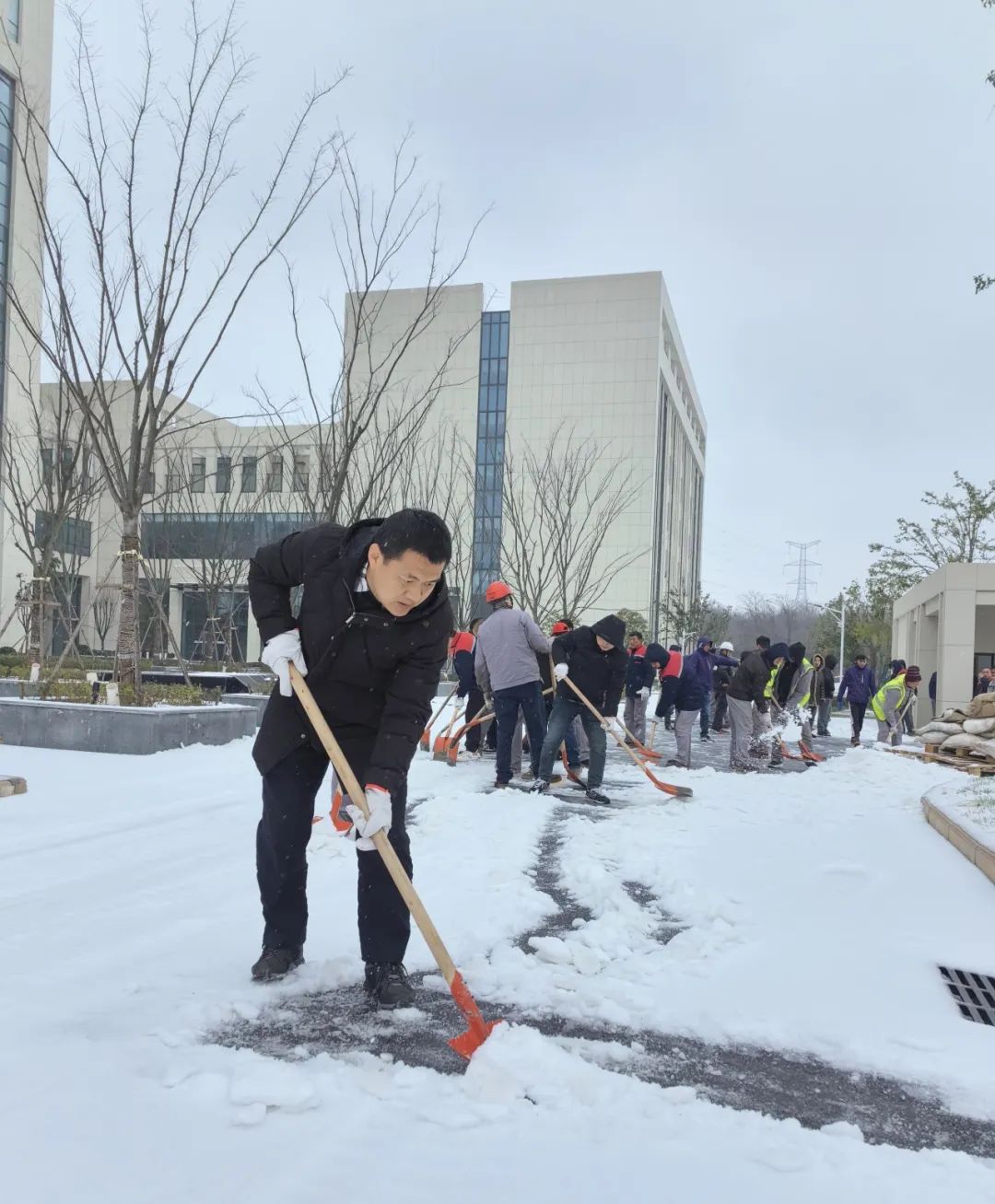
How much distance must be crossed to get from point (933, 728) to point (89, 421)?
10979mm

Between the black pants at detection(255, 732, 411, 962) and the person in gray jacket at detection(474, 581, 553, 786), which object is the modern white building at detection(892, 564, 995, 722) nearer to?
the person in gray jacket at detection(474, 581, 553, 786)

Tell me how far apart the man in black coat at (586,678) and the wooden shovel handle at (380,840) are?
4802mm

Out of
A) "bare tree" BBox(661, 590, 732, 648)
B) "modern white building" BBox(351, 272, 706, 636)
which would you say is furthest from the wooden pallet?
"modern white building" BBox(351, 272, 706, 636)

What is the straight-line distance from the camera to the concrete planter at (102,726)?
7723mm

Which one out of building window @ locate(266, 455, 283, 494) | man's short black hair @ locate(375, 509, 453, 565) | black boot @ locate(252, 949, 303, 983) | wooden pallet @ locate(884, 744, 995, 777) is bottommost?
wooden pallet @ locate(884, 744, 995, 777)

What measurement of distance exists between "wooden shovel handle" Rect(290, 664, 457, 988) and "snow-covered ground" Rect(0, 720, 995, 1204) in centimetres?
29

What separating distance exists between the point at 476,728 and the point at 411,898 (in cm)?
744

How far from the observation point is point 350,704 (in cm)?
292

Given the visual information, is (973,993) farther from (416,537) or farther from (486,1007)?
(416,537)

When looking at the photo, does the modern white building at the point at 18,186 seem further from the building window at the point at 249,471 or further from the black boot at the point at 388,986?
the black boot at the point at 388,986

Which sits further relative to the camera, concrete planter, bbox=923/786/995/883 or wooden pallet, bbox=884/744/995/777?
wooden pallet, bbox=884/744/995/777

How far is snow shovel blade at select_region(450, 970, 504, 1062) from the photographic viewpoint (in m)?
2.41

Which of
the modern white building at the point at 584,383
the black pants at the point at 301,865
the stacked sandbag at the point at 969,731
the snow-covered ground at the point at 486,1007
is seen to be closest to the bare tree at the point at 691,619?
the modern white building at the point at 584,383

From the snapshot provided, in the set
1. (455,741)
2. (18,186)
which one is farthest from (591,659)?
(18,186)
